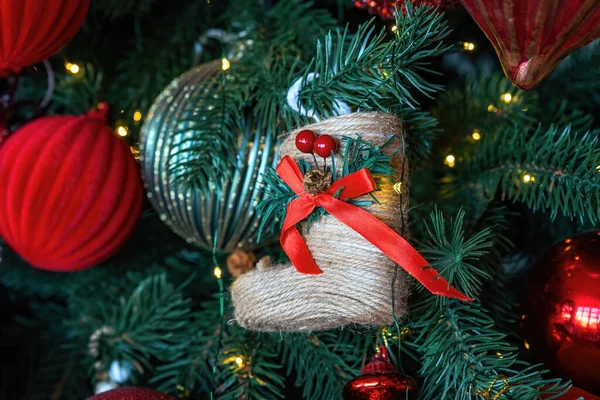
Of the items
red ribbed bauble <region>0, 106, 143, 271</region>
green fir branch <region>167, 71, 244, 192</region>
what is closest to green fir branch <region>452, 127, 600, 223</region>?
green fir branch <region>167, 71, 244, 192</region>

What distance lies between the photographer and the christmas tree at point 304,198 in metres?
0.46

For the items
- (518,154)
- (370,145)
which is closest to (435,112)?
(518,154)

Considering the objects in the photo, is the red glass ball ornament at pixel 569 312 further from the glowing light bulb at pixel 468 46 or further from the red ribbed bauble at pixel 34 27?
the red ribbed bauble at pixel 34 27

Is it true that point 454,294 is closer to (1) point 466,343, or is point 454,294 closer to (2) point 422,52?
(1) point 466,343

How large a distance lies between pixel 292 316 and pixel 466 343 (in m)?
0.13

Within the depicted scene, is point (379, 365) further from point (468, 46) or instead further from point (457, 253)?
point (468, 46)

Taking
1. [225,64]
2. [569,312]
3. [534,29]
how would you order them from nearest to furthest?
[534,29] < [569,312] < [225,64]

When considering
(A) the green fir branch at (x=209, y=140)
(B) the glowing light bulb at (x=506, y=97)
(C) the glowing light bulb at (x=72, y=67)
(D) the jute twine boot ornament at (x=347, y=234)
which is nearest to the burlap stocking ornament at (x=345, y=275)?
(D) the jute twine boot ornament at (x=347, y=234)

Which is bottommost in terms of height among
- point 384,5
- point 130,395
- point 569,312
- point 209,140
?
point 130,395

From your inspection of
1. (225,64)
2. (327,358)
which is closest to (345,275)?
(327,358)

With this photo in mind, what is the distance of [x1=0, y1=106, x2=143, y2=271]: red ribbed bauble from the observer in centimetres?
58

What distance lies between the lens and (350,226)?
453 mm

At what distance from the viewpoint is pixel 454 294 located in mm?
460

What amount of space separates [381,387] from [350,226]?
4.6 inches
